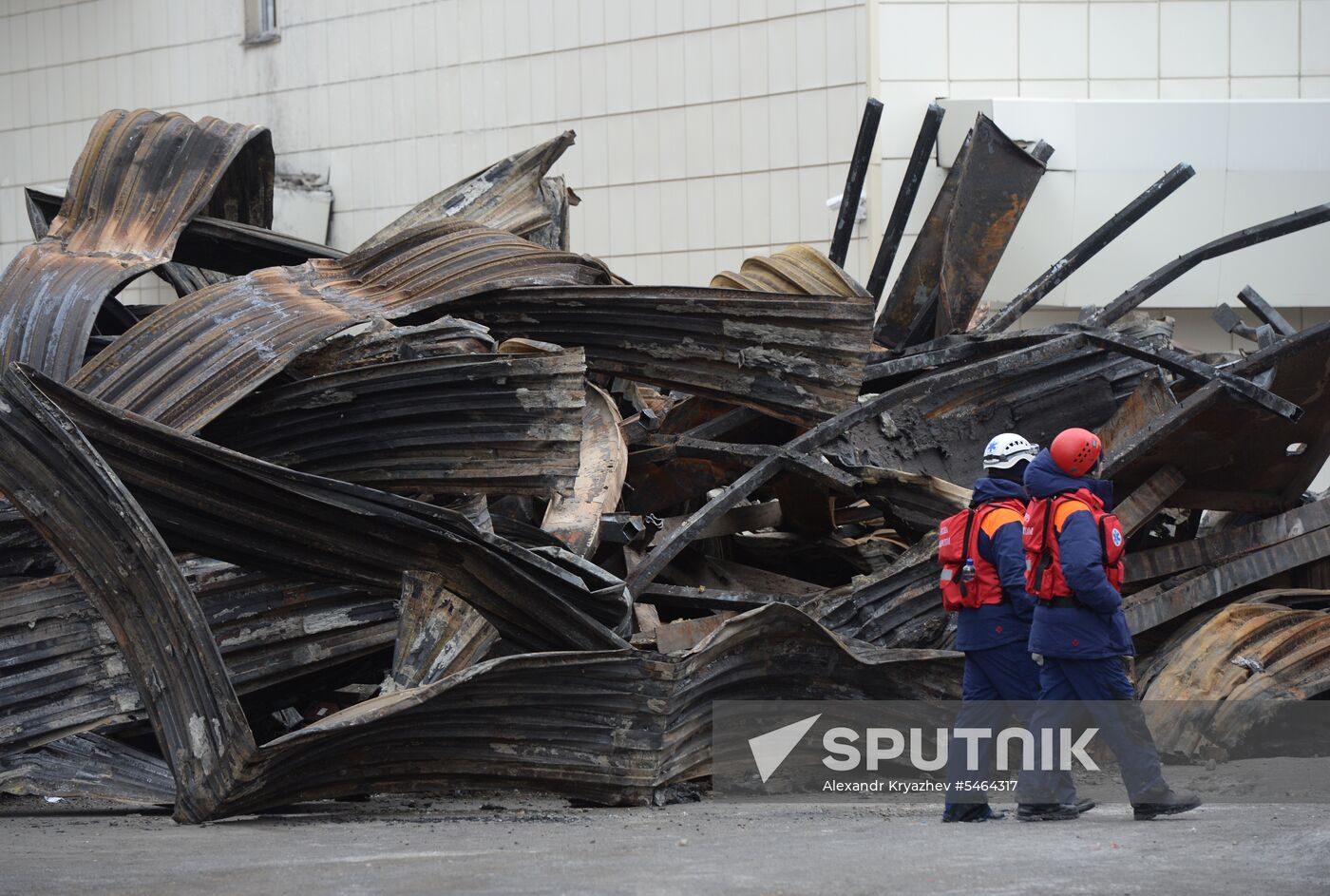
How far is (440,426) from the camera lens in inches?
212

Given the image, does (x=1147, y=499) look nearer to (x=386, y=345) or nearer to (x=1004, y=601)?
(x=1004, y=601)

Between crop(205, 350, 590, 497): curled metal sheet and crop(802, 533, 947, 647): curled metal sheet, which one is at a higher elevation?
crop(205, 350, 590, 497): curled metal sheet

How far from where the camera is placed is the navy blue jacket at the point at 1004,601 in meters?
4.93

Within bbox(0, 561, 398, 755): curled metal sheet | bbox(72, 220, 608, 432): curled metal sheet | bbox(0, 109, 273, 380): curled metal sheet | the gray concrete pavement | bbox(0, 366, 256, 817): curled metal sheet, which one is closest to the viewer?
the gray concrete pavement

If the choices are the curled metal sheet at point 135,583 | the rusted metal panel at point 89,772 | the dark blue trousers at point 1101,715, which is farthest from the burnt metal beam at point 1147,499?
the rusted metal panel at point 89,772

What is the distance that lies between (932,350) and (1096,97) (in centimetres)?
421

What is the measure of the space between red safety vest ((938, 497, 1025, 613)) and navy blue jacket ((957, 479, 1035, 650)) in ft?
0.06

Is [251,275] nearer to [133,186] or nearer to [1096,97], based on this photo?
[133,186]

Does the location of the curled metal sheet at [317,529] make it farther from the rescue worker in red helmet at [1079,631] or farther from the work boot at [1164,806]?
the work boot at [1164,806]

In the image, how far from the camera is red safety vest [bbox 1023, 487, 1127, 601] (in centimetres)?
475

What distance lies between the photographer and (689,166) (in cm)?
1185

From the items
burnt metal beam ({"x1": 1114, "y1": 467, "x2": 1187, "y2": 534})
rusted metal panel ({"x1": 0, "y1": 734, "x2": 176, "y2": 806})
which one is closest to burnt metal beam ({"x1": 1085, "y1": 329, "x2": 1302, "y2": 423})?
burnt metal beam ({"x1": 1114, "y1": 467, "x2": 1187, "y2": 534})

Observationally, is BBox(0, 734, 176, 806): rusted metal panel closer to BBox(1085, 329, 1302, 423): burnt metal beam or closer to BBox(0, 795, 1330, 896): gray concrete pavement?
BBox(0, 795, 1330, 896): gray concrete pavement

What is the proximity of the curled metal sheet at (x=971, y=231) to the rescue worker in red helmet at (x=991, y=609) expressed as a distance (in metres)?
3.20
